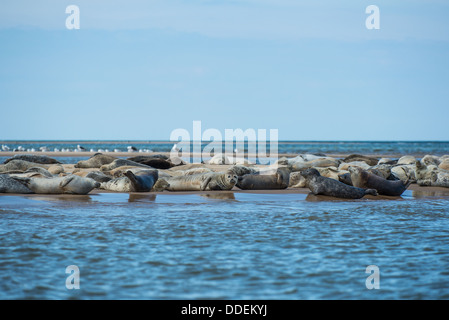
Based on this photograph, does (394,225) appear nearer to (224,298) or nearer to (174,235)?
(174,235)

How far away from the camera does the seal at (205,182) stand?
10.5 meters

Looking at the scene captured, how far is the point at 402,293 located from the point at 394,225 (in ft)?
9.34

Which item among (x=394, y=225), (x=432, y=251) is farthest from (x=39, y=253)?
(x=394, y=225)

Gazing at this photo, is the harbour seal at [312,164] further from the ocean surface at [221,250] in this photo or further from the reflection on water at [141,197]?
the ocean surface at [221,250]

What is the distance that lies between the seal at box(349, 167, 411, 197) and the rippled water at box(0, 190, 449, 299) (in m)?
1.47

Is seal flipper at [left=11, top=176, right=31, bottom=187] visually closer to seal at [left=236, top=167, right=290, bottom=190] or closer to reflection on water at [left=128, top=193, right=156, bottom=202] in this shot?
reflection on water at [left=128, top=193, right=156, bottom=202]

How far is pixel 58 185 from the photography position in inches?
370

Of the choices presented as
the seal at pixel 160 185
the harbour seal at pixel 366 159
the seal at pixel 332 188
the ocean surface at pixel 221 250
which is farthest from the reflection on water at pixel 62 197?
the harbour seal at pixel 366 159

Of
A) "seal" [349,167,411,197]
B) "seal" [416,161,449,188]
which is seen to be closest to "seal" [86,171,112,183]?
"seal" [349,167,411,197]

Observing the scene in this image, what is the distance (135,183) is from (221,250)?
5.06 m

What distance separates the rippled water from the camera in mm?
4027

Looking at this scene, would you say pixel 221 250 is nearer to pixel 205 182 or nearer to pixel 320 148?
pixel 205 182

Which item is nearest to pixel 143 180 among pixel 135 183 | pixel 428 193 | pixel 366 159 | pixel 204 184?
pixel 135 183

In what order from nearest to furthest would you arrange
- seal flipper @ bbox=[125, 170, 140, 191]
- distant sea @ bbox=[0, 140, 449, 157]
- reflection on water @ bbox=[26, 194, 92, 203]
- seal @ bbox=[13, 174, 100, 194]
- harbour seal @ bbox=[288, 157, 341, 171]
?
reflection on water @ bbox=[26, 194, 92, 203], seal @ bbox=[13, 174, 100, 194], seal flipper @ bbox=[125, 170, 140, 191], harbour seal @ bbox=[288, 157, 341, 171], distant sea @ bbox=[0, 140, 449, 157]
